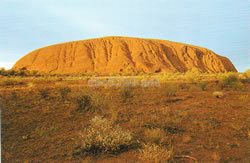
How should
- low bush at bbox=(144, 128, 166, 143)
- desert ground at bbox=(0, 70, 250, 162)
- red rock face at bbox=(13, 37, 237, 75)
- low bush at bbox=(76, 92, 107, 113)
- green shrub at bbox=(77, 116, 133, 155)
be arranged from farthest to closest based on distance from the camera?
red rock face at bbox=(13, 37, 237, 75)
low bush at bbox=(76, 92, 107, 113)
low bush at bbox=(144, 128, 166, 143)
green shrub at bbox=(77, 116, 133, 155)
desert ground at bbox=(0, 70, 250, 162)

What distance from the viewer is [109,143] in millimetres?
6172

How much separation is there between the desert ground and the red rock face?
52.1 meters

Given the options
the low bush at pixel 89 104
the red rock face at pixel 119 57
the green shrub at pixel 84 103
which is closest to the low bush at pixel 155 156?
the low bush at pixel 89 104

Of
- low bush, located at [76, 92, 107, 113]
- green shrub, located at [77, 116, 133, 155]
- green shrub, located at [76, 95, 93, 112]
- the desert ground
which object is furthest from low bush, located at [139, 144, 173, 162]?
green shrub, located at [76, 95, 93, 112]

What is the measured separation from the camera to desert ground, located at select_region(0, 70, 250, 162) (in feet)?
19.7

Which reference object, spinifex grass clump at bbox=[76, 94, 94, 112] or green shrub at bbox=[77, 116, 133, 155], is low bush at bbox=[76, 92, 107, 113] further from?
green shrub at bbox=[77, 116, 133, 155]

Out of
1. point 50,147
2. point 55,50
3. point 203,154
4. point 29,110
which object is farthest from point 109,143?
point 55,50

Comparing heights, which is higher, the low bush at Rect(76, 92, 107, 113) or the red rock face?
the red rock face

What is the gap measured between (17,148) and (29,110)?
10.4ft

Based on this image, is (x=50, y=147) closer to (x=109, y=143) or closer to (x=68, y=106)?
(x=109, y=143)

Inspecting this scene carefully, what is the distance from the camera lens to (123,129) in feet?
24.4

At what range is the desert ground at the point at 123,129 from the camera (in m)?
6.00

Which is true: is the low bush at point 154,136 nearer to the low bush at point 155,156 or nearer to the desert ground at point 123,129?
the desert ground at point 123,129

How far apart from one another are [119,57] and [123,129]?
63.1 meters
